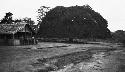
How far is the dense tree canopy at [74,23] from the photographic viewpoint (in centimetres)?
6037

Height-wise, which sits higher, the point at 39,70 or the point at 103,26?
the point at 103,26

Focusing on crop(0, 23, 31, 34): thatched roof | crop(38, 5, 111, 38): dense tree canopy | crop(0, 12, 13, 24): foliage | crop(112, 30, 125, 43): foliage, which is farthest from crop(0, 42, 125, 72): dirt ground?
crop(0, 12, 13, 24): foliage

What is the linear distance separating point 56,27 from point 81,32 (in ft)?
26.2

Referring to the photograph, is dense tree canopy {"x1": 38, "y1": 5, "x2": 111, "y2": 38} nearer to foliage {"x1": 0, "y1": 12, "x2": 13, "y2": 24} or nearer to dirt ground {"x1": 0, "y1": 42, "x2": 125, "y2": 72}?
foliage {"x1": 0, "y1": 12, "x2": 13, "y2": 24}

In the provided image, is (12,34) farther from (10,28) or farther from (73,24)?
(73,24)

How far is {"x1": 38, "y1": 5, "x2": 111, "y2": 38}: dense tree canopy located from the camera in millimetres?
60366

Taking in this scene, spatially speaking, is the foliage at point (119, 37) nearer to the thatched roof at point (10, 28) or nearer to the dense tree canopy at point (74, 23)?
the dense tree canopy at point (74, 23)

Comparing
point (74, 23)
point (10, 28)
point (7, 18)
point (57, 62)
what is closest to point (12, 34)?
point (10, 28)

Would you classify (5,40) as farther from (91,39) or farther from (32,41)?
(91,39)

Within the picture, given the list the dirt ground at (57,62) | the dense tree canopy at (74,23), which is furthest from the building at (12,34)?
the dense tree canopy at (74,23)

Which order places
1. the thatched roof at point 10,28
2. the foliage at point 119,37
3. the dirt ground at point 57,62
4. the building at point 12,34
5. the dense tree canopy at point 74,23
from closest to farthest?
the dirt ground at point 57,62, the thatched roof at point 10,28, the building at point 12,34, the dense tree canopy at point 74,23, the foliage at point 119,37

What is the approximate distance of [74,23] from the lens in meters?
60.3

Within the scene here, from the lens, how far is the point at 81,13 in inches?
2397

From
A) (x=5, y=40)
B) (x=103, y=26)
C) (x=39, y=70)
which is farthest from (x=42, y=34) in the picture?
(x=39, y=70)
